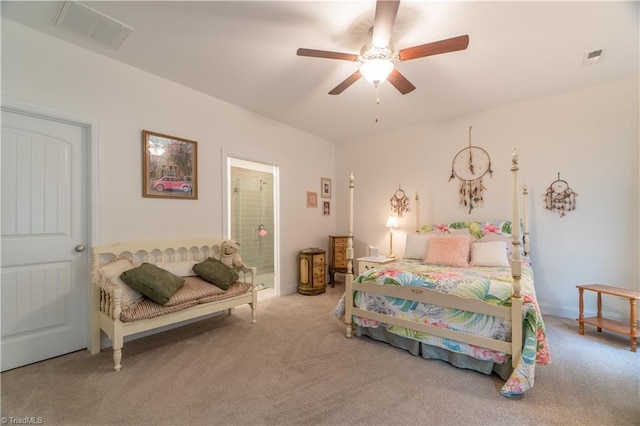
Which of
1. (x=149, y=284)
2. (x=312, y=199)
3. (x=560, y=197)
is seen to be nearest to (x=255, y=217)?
(x=312, y=199)

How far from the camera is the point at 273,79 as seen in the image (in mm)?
2963

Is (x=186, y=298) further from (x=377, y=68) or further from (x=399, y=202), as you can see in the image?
(x=399, y=202)

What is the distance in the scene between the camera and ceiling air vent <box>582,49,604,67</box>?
253 cm

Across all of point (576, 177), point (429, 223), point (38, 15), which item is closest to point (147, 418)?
point (38, 15)

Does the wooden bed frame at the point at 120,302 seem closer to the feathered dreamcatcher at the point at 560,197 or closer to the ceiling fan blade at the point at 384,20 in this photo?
the ceiling fan blade at the point at 384,20

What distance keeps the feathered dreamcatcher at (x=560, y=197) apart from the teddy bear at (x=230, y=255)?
3754 mm

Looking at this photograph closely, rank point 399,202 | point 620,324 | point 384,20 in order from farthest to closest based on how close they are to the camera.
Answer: point 399,202, point 620,324, point 384,20

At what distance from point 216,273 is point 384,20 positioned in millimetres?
2616

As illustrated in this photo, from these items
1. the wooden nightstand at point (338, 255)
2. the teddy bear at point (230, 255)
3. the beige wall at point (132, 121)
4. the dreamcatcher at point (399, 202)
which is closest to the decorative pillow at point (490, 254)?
the dreamcatcher at point (399, 202)

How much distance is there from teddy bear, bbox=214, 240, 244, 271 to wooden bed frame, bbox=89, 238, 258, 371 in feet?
0.27

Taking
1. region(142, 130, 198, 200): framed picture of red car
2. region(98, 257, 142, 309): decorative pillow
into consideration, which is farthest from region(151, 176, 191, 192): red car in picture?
region(98, 257, 142, 309): decorative pillow

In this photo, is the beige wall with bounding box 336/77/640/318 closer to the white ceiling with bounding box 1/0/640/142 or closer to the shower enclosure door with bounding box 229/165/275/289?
the white ceiling with bounding box 1/0/640/142

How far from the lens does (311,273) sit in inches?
171

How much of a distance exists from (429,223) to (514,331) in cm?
245
